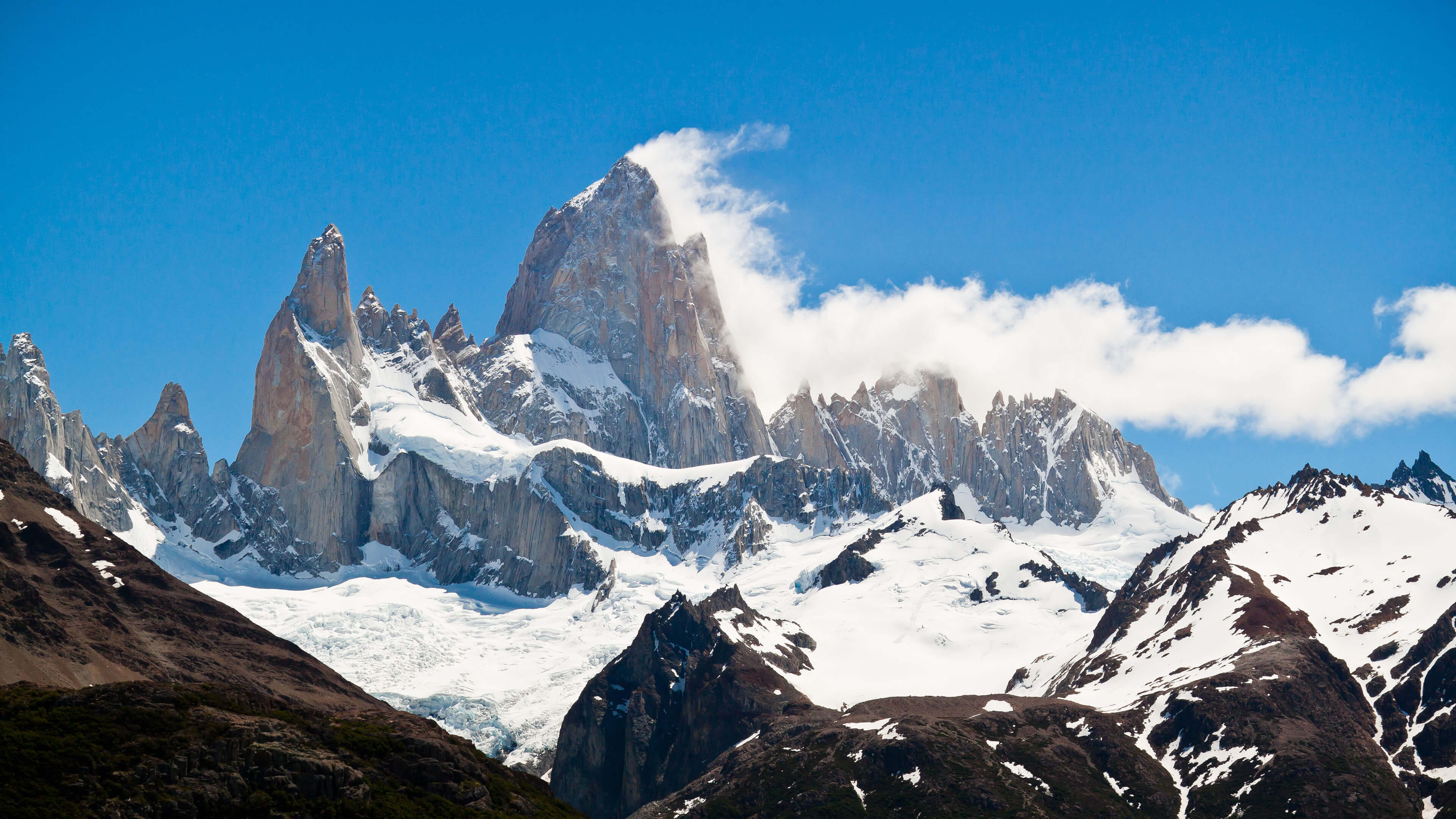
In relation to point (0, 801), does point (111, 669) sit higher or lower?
higher

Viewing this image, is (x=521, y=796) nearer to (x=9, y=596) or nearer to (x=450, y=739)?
(x=450, y=739)

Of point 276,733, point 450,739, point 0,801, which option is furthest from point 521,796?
point 0,801

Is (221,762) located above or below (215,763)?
above

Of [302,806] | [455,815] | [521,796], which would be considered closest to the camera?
[302,806]

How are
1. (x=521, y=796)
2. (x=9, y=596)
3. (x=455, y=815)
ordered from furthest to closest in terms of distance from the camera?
(x=9, y=596), (x=521, y=796), (x=455, y=815)

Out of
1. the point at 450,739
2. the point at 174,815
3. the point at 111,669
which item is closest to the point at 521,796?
the point at 450,739

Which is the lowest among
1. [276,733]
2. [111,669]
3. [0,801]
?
[0,801]

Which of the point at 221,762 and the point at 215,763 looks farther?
the point at 221,762

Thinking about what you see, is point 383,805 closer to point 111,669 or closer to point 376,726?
point 376,726

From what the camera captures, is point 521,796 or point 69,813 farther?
point 521,796
